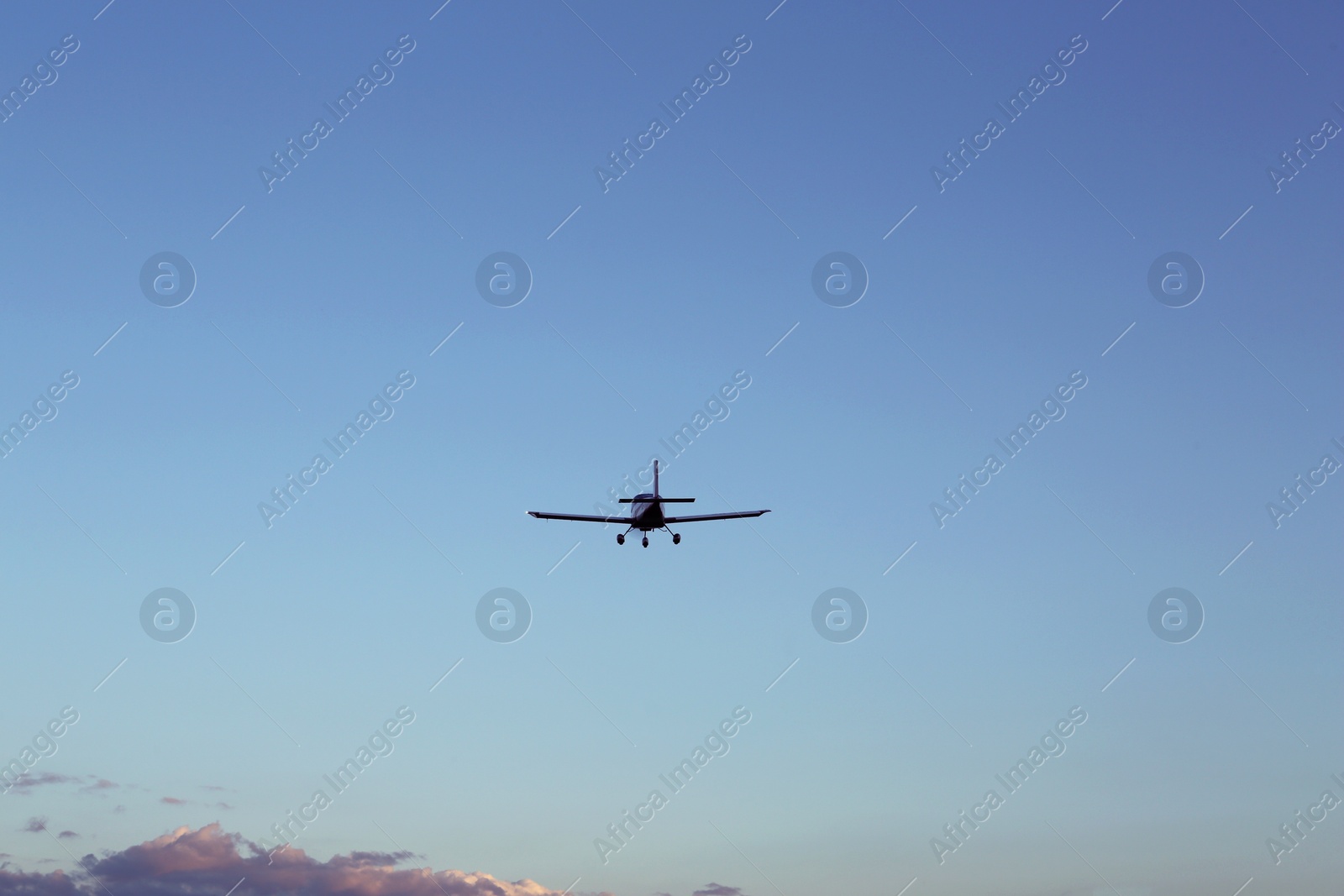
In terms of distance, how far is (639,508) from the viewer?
6097 inches

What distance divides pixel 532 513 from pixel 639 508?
12588 millimetres

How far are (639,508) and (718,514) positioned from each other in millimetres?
9909

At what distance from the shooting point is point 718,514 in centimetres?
16125

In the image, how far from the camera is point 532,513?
162 metres

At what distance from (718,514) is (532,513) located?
18055 millimetres
